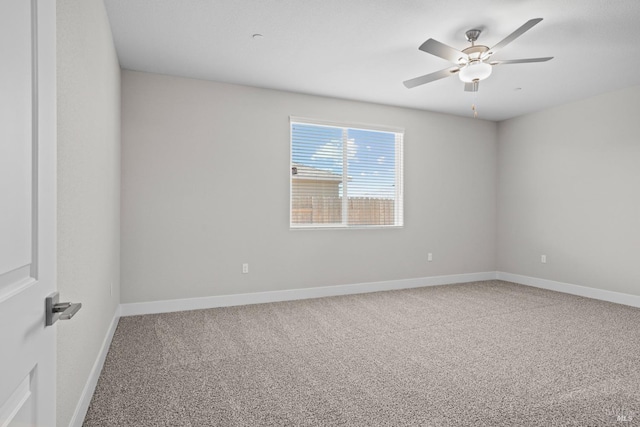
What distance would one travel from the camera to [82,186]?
188 centimetres

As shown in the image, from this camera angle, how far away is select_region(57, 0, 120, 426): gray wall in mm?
1519

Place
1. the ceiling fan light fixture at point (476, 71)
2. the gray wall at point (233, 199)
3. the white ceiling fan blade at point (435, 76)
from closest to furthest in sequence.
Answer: the ceiling fan light fixture at point (476, 71) < the white ceiling fan blade at point (435, 76) < the gray wall at point (233, 199)

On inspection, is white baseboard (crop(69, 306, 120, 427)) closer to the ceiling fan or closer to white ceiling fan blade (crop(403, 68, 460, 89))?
the ceiling fan

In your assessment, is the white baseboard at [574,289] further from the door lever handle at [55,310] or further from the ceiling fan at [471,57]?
the door lever handle at [55,310]

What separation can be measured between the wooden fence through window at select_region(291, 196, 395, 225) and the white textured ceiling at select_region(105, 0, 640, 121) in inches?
56.4

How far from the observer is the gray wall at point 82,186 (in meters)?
1.52

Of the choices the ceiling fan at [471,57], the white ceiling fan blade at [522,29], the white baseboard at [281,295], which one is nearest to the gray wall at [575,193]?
the white baseboard at [281,295]

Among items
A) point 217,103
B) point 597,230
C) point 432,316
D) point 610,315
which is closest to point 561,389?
point 432,316

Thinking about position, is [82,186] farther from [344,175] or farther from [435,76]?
[344,175]

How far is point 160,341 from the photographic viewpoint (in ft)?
10.2

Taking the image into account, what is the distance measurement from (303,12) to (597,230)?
4.66 meters

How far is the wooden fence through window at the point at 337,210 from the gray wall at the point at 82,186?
2.30 metres

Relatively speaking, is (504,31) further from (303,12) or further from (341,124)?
(341,124)

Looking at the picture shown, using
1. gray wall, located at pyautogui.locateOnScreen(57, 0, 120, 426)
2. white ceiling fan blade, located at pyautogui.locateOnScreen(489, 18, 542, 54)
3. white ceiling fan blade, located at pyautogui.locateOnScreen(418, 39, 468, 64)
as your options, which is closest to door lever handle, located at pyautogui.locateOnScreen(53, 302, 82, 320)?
gray wall, located at pyautogui.locateOnScreen(57, 0, 120, 426)
